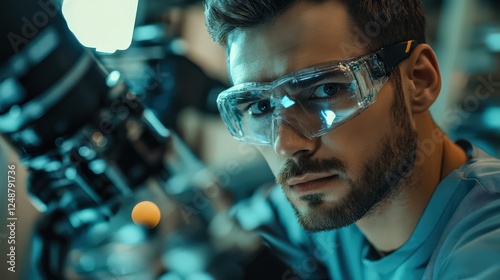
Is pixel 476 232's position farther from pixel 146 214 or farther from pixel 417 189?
pixel 146 214

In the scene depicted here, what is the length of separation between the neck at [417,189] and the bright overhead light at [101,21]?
32.7 inches

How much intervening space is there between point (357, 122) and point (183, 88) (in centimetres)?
A: 68

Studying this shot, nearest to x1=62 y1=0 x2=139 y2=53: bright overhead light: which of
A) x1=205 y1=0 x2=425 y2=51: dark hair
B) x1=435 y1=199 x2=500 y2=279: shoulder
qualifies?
x1=205 y1=0 x2=425 y2=51: dark hair

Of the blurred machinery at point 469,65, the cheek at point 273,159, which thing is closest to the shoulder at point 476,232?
the cheek at point 273,159

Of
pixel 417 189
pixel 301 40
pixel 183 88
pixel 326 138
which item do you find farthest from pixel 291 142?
pixel 183 88

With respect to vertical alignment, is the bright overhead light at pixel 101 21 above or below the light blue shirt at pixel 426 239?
above

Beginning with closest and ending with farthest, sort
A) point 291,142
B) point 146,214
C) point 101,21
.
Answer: point 291,142, point 101,21, point 146,214

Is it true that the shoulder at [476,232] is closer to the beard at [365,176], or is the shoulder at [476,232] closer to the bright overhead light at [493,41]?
the beard at [365,176]

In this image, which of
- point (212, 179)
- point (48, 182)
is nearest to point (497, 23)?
point (212, 179)

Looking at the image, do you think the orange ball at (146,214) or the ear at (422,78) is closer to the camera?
the ear at (422,78)

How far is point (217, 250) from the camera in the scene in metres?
1.57

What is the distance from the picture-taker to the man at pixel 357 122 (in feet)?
3.26

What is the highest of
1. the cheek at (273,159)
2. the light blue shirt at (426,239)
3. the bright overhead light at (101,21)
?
the bright overhead light at (101,21)

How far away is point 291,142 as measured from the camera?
99 centimetres
